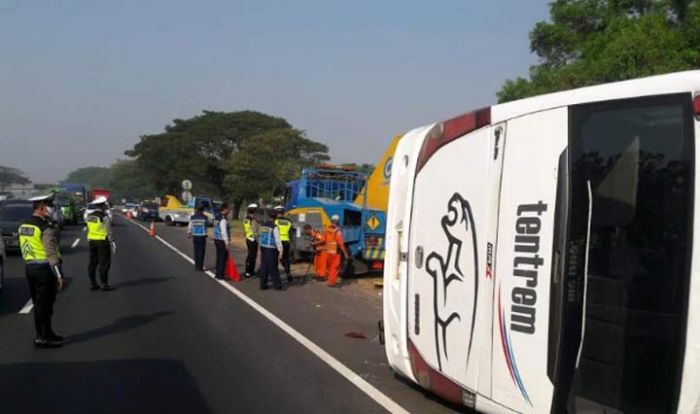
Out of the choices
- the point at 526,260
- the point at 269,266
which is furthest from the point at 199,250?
the point at 526,260

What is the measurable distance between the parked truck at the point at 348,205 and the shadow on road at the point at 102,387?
7.22m

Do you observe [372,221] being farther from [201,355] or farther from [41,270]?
[41,270]

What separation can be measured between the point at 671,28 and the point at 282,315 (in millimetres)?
10237

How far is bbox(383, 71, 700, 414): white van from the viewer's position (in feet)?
11.3

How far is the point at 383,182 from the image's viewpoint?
575 inches

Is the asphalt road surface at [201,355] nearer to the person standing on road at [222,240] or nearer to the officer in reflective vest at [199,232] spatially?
the person standing on road at [222,240]

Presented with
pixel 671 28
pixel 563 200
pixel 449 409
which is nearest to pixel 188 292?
pixel 449 409

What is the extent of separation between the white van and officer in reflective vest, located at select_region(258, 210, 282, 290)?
853 cm

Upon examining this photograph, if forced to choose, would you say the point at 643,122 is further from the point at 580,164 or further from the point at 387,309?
the point at 387,309

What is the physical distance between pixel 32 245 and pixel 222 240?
23.8ft

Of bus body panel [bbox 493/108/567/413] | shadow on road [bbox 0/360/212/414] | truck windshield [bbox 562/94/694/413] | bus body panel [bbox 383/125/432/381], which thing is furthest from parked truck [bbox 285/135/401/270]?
truck windshield [bbox 562/94/694/413]

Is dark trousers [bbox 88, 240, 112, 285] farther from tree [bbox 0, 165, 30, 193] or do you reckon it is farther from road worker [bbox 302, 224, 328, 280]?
tree [bbox 0, 165, 30, 193]

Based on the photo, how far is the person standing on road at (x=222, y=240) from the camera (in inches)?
588

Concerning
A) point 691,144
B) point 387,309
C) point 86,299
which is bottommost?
point 86,299
